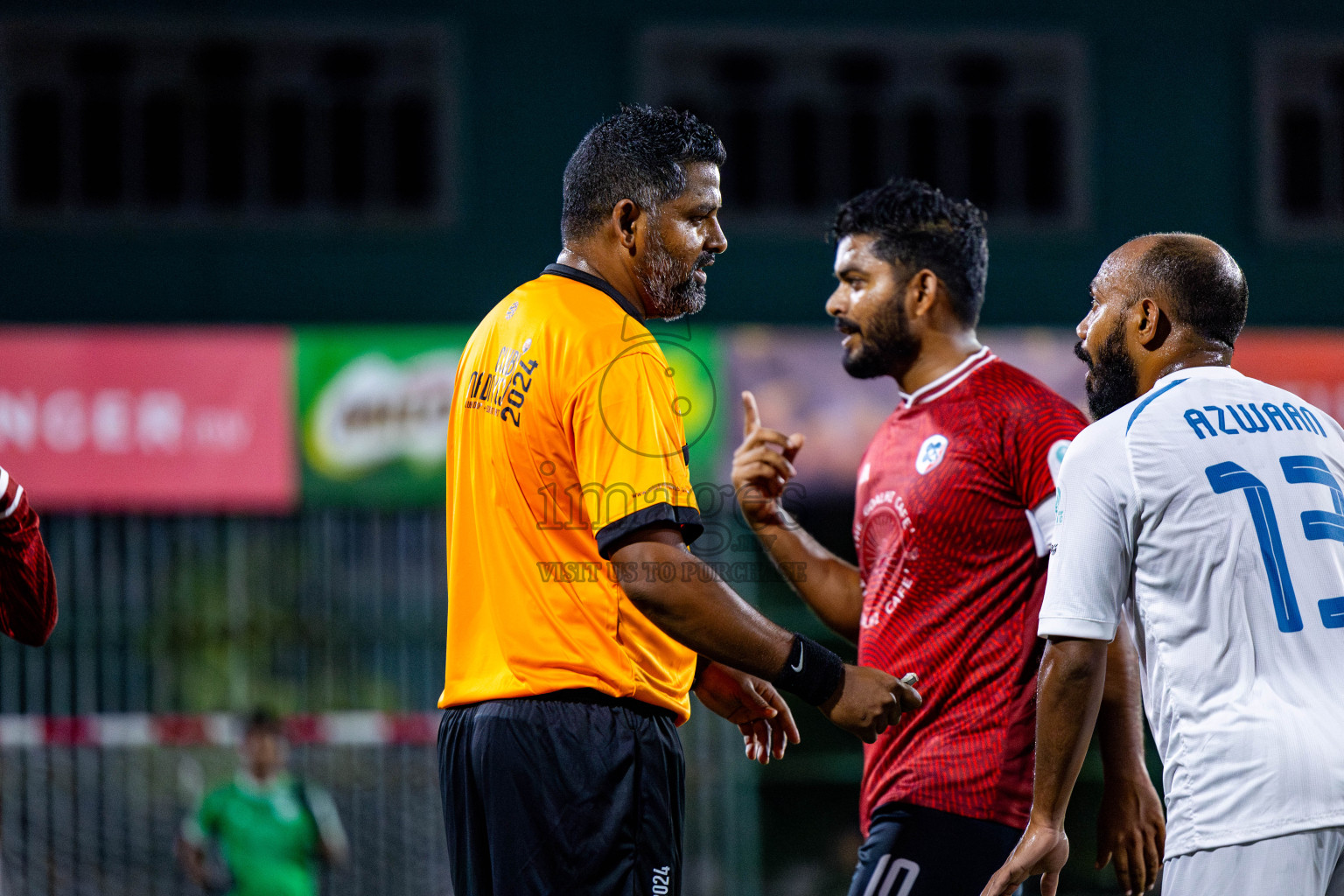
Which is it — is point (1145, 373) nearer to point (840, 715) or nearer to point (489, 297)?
point (840, 715)

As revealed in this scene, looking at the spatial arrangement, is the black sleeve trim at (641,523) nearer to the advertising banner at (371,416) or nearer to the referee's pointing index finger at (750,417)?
the referee's pointing index finger at (750,417)

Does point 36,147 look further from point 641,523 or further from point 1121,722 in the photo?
point 1121,722

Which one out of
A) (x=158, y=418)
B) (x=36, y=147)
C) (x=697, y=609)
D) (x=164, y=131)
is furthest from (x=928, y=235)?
(x=36, y=147)

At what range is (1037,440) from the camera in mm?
3752

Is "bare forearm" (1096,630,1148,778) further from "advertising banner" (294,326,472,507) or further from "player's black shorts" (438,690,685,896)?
"advertising banner" (294,326,472,507)

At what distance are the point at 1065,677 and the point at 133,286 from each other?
10.7m

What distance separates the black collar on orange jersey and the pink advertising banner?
22.1 feet

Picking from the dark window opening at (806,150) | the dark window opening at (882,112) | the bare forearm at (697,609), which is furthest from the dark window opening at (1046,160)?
the bare forearm at (697,609)

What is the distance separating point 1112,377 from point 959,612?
77 cm

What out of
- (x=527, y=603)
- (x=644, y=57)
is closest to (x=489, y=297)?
(x=644, y=57)

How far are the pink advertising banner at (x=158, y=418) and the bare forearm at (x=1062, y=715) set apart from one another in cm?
741

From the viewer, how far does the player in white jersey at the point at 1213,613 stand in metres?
2.75

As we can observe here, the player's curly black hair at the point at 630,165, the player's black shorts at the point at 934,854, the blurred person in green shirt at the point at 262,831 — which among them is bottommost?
the blurred person in green shirt at the point at 262,831

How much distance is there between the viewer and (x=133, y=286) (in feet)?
39.9
